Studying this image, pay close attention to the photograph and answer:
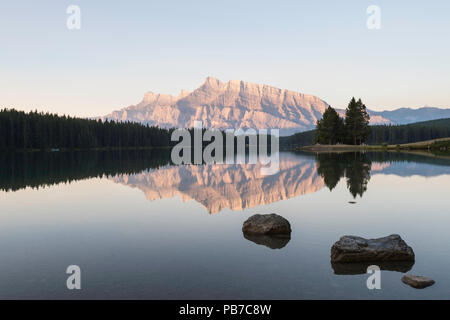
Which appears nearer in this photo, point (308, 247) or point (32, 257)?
point (32, 257)

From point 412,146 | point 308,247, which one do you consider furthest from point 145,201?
point 412,146

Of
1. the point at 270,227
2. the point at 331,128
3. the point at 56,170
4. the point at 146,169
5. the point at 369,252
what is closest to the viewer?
the point at 369,252

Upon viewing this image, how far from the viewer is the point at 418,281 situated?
1062 centimetres

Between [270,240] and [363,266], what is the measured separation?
182 inches

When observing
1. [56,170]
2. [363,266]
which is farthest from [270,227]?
[56,170]

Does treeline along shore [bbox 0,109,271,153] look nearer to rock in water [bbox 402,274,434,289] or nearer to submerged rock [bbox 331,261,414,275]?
submerged rock [bbox 331,261,414,275]

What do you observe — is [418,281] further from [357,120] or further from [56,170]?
[357,120]

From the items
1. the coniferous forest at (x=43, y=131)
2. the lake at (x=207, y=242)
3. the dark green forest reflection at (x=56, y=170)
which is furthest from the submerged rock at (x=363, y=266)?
the coniferous forest at (x=43, y=131)

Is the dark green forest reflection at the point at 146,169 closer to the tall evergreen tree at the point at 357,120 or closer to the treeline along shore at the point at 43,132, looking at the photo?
the tall evergreen tree at the point at 357,120

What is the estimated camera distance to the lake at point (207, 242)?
10570 millimetres
